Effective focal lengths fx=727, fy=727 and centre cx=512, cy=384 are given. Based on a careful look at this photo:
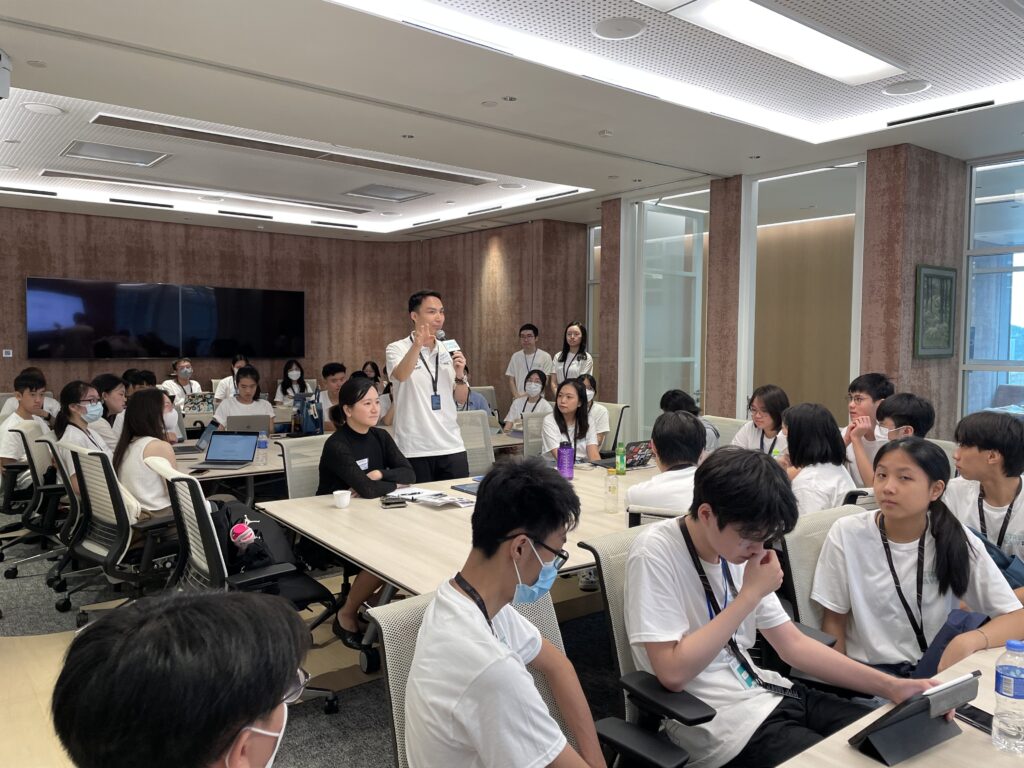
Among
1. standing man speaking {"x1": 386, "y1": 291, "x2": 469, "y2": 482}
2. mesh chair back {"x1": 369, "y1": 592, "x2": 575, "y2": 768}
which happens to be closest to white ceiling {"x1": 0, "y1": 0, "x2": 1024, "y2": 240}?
standing man speaking {"x1": 386, "y1": 291, "x2": 469, "y2": 482}

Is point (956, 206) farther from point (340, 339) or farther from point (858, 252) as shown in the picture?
point (340, 339)

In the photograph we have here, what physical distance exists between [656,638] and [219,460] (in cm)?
411

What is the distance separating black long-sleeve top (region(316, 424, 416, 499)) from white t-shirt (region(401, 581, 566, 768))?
7.97ft

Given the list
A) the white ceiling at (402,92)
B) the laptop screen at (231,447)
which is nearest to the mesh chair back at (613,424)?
the white ceiling at (402,92)

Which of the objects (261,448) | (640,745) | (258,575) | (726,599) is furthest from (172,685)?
(261,448)

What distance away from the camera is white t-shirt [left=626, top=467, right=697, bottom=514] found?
116 inches

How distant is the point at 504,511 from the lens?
4.75ft

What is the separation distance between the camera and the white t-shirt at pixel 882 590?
2.16 meters

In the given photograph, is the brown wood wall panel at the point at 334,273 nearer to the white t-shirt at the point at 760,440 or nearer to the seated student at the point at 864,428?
the white t-shirt at the point at 760,440

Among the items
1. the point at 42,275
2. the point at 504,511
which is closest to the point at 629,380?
the point at 504,511

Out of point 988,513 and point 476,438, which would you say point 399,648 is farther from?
point 476,438

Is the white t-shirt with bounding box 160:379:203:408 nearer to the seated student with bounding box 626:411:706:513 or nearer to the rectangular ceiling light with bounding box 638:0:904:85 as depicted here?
the seated student with bounding box 626:411:706:513

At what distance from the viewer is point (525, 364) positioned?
30.3ft

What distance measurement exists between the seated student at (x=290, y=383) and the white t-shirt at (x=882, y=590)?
8604 millimetres
